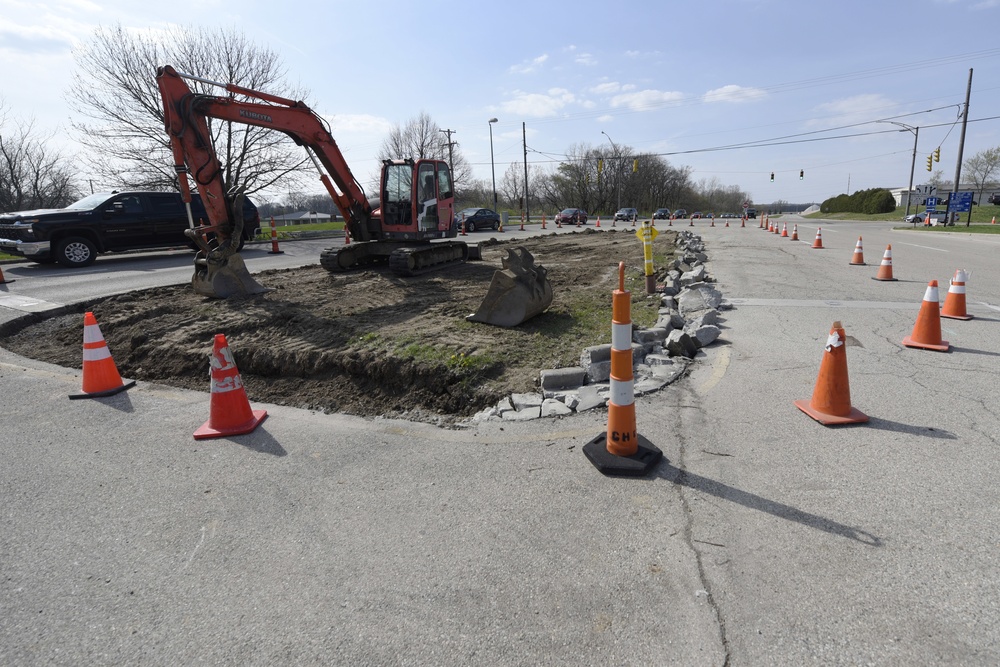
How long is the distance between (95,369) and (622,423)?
5.22 metres

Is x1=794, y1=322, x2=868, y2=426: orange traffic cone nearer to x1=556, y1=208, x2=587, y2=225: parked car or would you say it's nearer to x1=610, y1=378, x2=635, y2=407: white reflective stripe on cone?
x1=610, y1=378, x2=635, y2=407: white reflective stripe on cone

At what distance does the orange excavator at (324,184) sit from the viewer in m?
9.39

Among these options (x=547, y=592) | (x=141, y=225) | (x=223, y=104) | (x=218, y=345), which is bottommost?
(x=547, y=592)

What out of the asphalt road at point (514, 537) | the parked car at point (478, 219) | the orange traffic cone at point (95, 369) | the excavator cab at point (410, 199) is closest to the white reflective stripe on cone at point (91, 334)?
the orange traffic cone at point (95, 369)

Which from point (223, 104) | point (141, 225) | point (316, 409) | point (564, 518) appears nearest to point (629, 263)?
point (223, 104)

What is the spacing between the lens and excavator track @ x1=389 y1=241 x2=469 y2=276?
12.0 m

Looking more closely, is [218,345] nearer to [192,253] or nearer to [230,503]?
[230,503]

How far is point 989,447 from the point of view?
143 inches

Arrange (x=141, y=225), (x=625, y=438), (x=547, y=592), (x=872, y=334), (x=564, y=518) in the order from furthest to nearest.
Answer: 1. (x=141, y=225)
2. (x=872, y=334)
3. (x=625, y=438)
4. (x=564, y=518)
5. (x=547, y=592)

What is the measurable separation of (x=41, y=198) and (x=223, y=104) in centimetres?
4616

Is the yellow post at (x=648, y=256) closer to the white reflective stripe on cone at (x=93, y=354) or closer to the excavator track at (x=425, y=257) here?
the excavator track at (x=425, y=257)

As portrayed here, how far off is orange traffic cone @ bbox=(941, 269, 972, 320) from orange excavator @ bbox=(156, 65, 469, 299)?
9485 millimetres

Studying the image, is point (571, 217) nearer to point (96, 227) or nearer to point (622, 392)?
point (96, 227)

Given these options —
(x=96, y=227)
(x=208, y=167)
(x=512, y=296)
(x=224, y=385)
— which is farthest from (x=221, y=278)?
(x=96, y=227)
